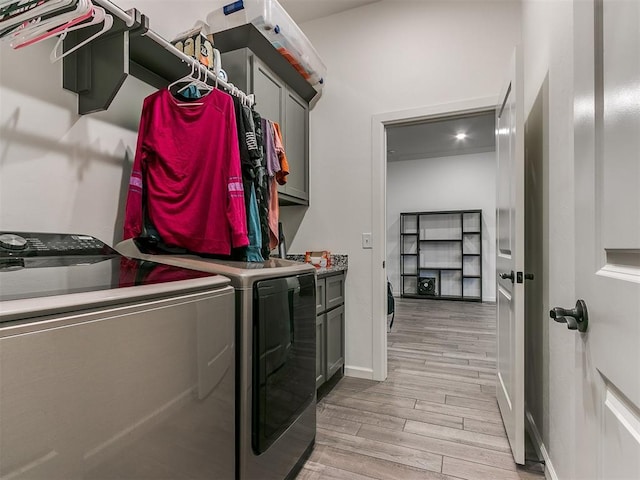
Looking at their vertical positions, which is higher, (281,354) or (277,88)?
(277,88)

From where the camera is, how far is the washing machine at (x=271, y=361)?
3.77 ft

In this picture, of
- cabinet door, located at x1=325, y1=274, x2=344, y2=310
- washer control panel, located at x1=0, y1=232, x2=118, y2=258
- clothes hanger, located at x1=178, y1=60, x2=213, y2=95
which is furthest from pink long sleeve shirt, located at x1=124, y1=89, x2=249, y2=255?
cabinet door, located at x1=325, y1=274, x2=344, y2=310

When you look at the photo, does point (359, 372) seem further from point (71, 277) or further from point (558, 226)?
point (71, 277)

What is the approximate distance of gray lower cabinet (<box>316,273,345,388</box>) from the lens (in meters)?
2.27

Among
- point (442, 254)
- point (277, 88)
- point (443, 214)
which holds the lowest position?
point (442, 254)

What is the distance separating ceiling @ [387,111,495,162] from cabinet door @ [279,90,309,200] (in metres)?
2.36

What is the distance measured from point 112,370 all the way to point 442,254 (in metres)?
6.38

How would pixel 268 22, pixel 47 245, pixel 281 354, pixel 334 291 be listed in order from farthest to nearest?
pixel 334 291
pixel 268 22
pixel 281 354
pixel 47 245

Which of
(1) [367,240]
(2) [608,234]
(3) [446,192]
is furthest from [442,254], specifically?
(2) [608,234]

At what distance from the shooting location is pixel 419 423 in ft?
6.43

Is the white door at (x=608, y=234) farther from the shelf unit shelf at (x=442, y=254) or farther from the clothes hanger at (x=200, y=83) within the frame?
the shelf unit shelf at (x=442, y=254)

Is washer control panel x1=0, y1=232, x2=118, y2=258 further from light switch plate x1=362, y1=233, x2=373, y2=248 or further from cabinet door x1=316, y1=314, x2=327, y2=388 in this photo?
light switch plate x1=362, y1=233, x2=373, y2=248

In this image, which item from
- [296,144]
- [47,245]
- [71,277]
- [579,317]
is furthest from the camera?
[296,144]

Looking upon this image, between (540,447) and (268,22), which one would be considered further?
(268,22)
